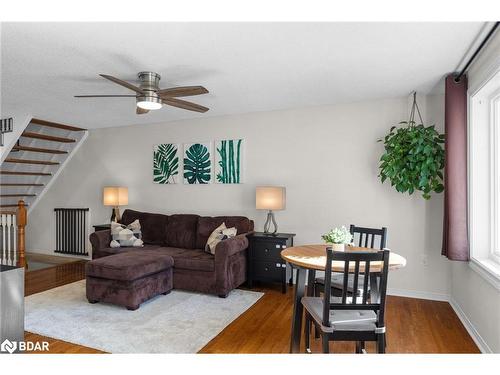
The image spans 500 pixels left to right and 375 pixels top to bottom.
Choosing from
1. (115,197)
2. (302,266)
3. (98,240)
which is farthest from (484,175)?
(115,197)

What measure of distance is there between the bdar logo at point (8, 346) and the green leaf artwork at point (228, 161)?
3.16m

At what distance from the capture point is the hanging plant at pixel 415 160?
135 inches

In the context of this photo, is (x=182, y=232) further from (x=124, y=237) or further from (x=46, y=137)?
(x=46, y=137)

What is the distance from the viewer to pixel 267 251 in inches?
162

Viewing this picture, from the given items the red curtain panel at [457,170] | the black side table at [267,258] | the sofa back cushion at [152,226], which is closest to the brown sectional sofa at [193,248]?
the sofa back cushion at [152,226]

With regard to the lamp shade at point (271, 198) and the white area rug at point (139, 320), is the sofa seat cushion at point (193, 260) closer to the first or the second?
the white area rug at point (139, 320)

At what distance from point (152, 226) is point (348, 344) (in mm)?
3232

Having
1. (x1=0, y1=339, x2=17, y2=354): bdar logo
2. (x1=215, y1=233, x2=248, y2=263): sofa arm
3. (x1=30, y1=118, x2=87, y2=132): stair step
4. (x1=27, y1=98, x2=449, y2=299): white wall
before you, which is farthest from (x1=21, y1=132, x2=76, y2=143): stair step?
(x1=0, y1=339, x2=17, y2=354): bdar logo

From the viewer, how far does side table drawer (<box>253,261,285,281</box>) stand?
405 centimetres

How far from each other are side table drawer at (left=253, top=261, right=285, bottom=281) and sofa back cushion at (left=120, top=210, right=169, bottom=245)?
1534mm

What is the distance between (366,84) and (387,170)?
3.12 feet

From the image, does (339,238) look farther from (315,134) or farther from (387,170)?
(315,134)

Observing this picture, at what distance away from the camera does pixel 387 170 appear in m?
3.61
